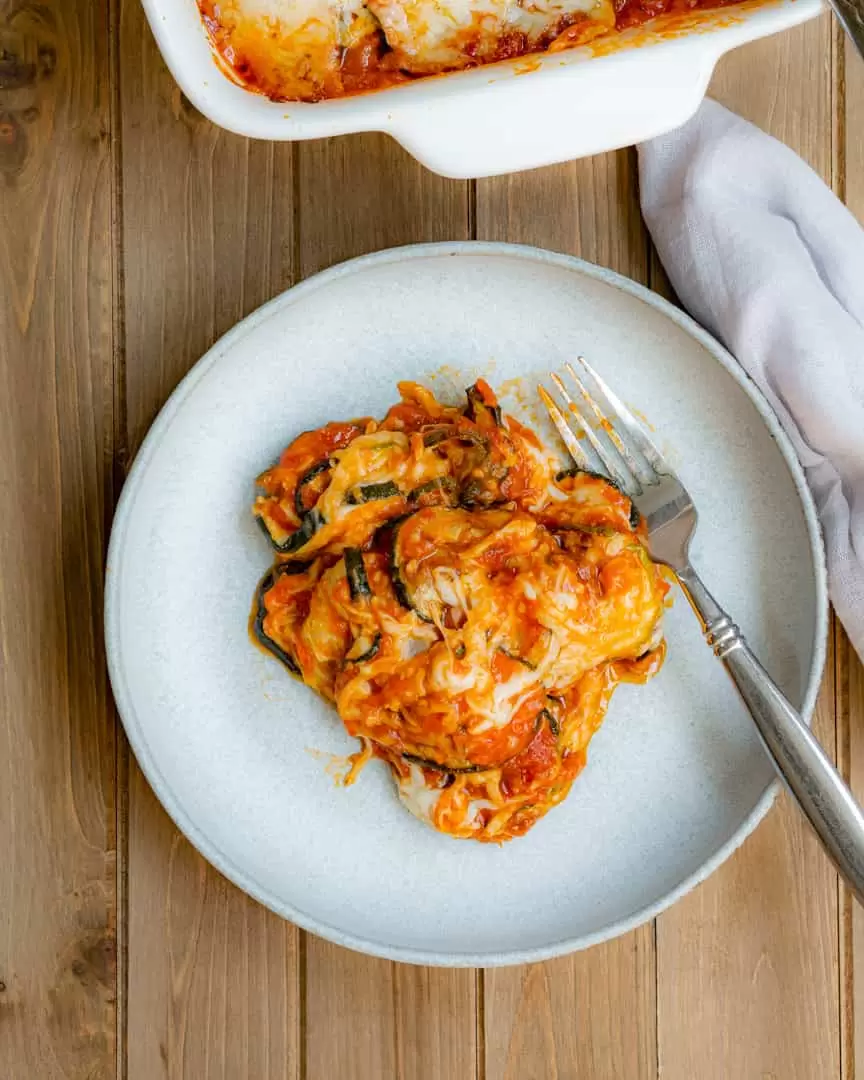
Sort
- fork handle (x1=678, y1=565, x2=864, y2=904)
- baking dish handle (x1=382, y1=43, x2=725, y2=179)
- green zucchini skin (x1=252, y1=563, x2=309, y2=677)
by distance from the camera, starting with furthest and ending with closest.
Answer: green zucchini skin (x1=252, y1=563, x2=309, y2=677)
fork handle (x1=678, y1=565, x2=864, y2=904)
baking dish handle (x1=382, y1=43, x2=725, y2=179)

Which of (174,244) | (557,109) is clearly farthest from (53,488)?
(557,109)

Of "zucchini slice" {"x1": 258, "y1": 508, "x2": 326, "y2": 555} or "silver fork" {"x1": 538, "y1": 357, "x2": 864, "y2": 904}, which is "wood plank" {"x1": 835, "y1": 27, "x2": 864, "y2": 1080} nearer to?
"silver fork" {"x1": 538, "y1": 357, "x2": 864, "y2": 904}

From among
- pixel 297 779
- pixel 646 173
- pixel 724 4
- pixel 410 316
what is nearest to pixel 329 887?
pixel 297 779

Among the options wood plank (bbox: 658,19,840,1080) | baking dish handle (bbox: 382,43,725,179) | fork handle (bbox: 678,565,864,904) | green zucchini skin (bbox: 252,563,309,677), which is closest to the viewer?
baking dish handle (bbox: 382,43,725,179)

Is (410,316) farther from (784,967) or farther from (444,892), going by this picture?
(784,967)

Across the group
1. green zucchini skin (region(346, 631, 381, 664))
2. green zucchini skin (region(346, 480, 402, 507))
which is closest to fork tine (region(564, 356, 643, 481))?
green zucchini skin (region(346, 480, 402, 507))

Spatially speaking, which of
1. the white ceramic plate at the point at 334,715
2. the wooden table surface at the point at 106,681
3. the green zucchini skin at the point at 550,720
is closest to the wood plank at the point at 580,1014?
the wooden table surface at the point at 106,681
